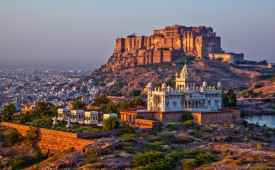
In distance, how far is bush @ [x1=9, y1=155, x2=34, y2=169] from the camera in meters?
34.8

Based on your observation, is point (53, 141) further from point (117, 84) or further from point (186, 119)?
point (117, 84)

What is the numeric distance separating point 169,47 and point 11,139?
265 feet

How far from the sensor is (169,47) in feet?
389

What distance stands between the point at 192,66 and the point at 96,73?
121 ft

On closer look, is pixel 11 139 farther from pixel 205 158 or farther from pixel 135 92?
pixel 135 92

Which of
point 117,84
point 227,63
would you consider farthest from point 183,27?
point 117,84

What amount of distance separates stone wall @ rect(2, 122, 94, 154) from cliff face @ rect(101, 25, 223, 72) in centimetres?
7336

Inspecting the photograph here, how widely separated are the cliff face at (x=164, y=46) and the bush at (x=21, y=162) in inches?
3046

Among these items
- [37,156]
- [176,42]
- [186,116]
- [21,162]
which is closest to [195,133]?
[186,116]

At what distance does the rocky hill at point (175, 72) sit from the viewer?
99812 mm

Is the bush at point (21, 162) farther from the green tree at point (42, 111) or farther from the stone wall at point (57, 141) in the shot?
the green tree at point (42, 111)

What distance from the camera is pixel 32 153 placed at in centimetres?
3831

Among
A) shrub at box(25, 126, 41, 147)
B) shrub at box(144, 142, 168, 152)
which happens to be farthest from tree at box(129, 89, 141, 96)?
shrub at box(144, 142, 168, 152)

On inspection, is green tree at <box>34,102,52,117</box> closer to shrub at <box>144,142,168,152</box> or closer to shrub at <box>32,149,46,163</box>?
shrub at <box>32,149,46,163</box>
